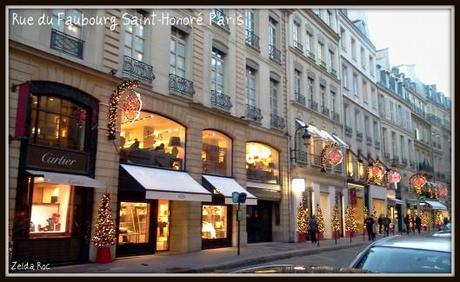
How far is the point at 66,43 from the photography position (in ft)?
42.3

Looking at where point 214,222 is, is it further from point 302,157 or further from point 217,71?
point 302,157

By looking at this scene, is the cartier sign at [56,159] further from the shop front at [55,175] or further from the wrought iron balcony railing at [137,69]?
the wrought iron balcony railing at [137,69]

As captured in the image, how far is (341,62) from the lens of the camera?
32.3 meters

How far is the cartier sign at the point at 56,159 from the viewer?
1171cm

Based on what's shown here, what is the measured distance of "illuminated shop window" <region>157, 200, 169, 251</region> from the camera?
16.1m

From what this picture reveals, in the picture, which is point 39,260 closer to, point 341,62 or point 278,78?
point 278,78

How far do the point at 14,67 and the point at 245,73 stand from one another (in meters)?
11.2

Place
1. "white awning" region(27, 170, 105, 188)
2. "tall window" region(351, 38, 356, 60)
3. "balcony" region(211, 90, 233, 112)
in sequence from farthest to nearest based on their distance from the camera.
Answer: "tall window" region(351, 38, 356, 60)
"balcony" region(211, 90, 233, 112)
"white awning" region(27, 170, 105, 188)

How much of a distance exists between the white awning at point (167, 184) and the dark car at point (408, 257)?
843 centimetres

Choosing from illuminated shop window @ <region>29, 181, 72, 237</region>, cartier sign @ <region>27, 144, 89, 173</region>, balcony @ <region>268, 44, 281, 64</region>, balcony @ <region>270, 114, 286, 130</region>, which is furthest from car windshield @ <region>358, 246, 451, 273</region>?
balcony @ <region>268, 44, 281, 64</region>

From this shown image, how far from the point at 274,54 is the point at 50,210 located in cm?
1465

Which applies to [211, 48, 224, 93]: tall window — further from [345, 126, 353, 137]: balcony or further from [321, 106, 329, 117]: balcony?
[345, 126, 353, 137]: balcony

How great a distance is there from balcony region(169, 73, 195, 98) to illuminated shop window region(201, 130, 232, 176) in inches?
73.7

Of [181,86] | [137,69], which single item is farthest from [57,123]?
[181,86]
